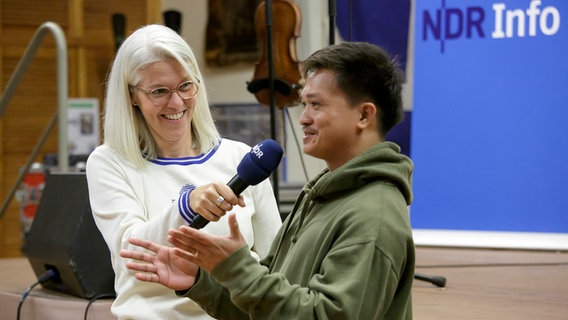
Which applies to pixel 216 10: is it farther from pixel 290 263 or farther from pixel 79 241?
pixel 290 263

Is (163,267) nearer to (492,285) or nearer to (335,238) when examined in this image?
(335,238)

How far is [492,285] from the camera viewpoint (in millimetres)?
3709

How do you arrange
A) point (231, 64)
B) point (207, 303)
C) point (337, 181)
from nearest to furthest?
point (337, 181) < point (207, 303) < point (231, 64)

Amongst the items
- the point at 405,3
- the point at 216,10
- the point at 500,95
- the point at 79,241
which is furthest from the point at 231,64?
the point at 79,241

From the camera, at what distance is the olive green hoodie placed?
1.51 metres

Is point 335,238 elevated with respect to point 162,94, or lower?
lower

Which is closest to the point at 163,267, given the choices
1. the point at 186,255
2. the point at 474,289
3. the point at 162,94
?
the point at 186,255

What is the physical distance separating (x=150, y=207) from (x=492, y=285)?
184cm

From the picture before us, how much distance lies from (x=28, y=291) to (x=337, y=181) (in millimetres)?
2307

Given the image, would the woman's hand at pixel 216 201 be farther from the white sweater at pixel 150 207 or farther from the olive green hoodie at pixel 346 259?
the white sweater at pixel 150 207

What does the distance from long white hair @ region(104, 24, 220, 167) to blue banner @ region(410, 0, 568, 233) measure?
2.51 metres

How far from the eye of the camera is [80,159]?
6484 millimetres

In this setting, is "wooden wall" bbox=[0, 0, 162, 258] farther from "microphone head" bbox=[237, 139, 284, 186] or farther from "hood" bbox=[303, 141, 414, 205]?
"hood" bbox=[303, 141, 414, 205]

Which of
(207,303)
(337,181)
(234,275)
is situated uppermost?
(337,181)
